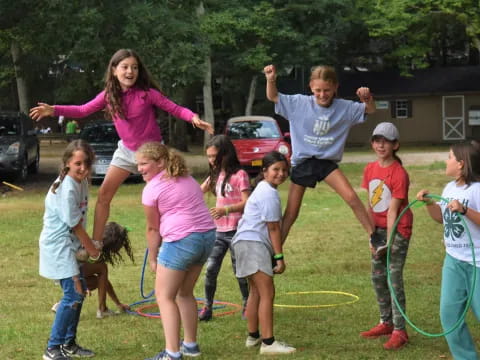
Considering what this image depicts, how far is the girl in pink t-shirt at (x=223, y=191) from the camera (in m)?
7.58

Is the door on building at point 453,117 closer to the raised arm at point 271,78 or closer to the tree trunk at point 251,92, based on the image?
the tree trunk at point 251,92

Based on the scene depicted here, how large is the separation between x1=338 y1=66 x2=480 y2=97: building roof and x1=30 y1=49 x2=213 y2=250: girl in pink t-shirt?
3707cm

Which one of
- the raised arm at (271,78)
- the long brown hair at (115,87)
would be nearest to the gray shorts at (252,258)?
the raised arm at (271,78)

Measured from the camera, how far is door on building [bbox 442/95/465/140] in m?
43.0

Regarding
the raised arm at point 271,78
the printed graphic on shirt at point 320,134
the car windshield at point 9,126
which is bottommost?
the car windshield at point 9,126

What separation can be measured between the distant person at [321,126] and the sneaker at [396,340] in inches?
39.0

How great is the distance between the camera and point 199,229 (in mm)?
6043

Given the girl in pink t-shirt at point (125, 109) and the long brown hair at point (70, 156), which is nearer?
the long brown hair at point (70, 156)

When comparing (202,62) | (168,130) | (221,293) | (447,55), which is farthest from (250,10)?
(221,293)

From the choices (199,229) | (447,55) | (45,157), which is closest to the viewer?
(199,229)

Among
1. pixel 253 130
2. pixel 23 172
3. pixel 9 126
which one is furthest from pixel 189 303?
pixel 253 130

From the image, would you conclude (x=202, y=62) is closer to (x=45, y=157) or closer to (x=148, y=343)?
(x=45, y=157)

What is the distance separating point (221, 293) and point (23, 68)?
20.0 meters

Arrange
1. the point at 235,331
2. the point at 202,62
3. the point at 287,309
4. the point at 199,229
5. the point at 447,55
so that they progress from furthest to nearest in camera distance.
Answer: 1. the point at 447,55
2. the point at 202,62
3. the point at 287,309
4. the point at 235,331
5. the point at 199,229
